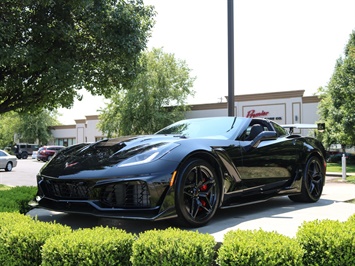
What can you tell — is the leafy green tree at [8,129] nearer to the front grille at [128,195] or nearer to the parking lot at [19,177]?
the parking lot at [19,177]

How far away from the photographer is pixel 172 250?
2.81 m

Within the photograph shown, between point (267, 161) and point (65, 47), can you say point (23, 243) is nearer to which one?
point (267, 161)

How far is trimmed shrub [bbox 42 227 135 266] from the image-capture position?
289 centimetres

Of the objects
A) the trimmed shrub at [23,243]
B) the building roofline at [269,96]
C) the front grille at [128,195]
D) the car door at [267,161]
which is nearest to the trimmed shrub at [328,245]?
the front grille at [128,195]

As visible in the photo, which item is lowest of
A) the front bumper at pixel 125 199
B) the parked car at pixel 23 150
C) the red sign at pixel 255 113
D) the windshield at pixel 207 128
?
the parked car at pixel 23 150

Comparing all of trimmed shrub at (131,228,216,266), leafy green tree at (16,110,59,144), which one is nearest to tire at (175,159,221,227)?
trimmed shrub at (131,228,216,266)

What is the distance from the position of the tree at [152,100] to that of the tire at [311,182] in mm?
29618

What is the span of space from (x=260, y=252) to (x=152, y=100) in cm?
3411

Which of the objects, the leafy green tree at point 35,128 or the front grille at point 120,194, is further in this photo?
the leafy green tree at point 35,128

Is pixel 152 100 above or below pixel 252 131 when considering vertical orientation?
above

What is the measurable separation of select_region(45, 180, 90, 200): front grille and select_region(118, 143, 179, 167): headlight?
1.48 ft

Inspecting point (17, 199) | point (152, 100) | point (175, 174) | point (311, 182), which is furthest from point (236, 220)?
point (152, 100)

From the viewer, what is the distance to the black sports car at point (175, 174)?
12.3 feet

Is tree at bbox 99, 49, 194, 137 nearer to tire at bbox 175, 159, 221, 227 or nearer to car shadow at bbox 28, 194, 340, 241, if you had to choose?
car shadow at bbox 28, 194, 340, 241
